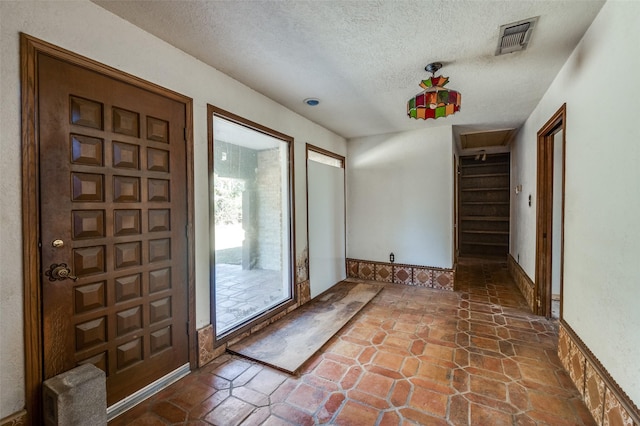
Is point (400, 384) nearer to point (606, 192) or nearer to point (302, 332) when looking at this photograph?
point (302, 332)

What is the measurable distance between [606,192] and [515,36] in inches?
48.6

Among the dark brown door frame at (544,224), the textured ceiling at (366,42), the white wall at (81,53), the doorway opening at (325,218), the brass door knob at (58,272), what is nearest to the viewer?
the white wall at (81,53)

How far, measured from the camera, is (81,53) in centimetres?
167

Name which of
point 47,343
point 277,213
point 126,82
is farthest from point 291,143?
point 47,343

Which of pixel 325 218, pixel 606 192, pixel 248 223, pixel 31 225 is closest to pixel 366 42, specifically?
pixel 606 192

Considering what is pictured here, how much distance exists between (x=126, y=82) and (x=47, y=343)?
1664 millimetres

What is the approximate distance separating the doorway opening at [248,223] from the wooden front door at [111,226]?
15.0 inches

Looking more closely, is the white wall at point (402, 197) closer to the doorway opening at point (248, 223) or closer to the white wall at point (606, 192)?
the doorway opening at point (248, 223)

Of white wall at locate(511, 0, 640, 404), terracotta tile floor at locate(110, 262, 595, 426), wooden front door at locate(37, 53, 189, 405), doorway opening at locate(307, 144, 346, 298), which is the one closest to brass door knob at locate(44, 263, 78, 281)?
wooden front door at locate(37, 53, 189, 405)

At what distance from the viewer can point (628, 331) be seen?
1.42 m

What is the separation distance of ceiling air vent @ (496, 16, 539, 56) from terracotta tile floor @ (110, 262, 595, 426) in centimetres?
255

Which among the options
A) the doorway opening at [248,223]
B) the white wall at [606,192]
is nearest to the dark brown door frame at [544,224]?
the white wall at [606,192]

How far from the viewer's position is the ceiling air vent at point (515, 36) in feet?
6.15

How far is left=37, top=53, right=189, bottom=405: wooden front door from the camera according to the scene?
157 centimetres
